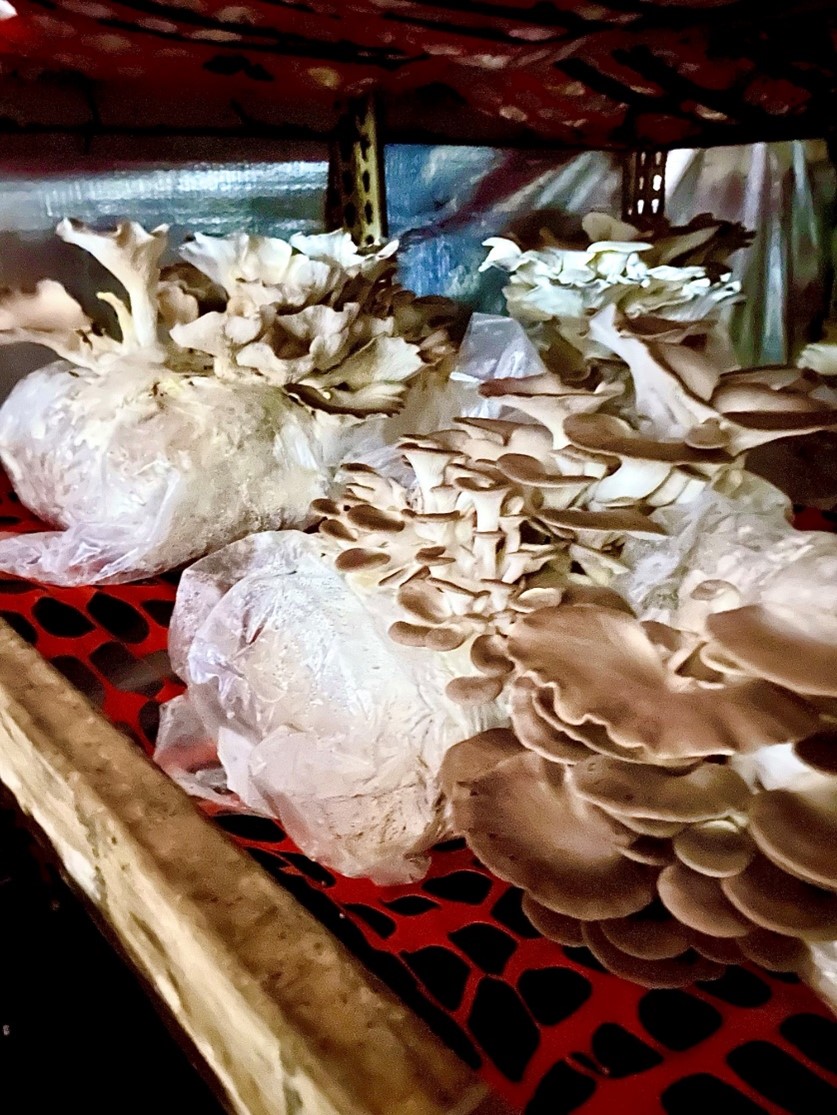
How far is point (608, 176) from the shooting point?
1.73 metres

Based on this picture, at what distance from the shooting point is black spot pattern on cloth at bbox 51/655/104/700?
916 millimetres

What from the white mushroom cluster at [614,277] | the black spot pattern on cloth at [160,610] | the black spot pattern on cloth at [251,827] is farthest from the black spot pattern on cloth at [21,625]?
the white mushroom cluster at [614,277]

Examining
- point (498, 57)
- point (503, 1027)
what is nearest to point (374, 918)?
point (503, 1027)

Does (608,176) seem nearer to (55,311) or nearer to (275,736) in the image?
(55,311)

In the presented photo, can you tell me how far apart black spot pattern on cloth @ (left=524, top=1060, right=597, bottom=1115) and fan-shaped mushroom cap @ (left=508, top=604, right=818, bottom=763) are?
8.6 inches

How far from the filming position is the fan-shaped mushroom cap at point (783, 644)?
0.46 meters

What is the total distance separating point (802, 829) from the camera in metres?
0.49

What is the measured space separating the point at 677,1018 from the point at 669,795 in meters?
0.17

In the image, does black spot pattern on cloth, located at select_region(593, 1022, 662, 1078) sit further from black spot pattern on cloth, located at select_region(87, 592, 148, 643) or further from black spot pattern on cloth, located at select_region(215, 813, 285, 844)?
black spot pattern on cloth, located at select_region(87, 592, 148, 643)

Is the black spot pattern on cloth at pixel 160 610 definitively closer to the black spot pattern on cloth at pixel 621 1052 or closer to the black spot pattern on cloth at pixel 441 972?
the black spot pattern on cloth at pixel 441 972

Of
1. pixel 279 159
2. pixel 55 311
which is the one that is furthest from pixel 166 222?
pixel 55 311

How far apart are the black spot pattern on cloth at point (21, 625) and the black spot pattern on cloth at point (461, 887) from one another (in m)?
0.57

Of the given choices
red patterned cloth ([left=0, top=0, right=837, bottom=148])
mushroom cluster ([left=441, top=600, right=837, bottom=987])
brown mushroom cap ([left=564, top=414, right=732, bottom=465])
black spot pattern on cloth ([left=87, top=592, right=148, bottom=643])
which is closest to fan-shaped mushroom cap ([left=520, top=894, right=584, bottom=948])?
mushroom cluster ([left=441, top=600, right=837, bottom=987])

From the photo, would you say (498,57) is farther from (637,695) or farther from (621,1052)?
(621,1052)
